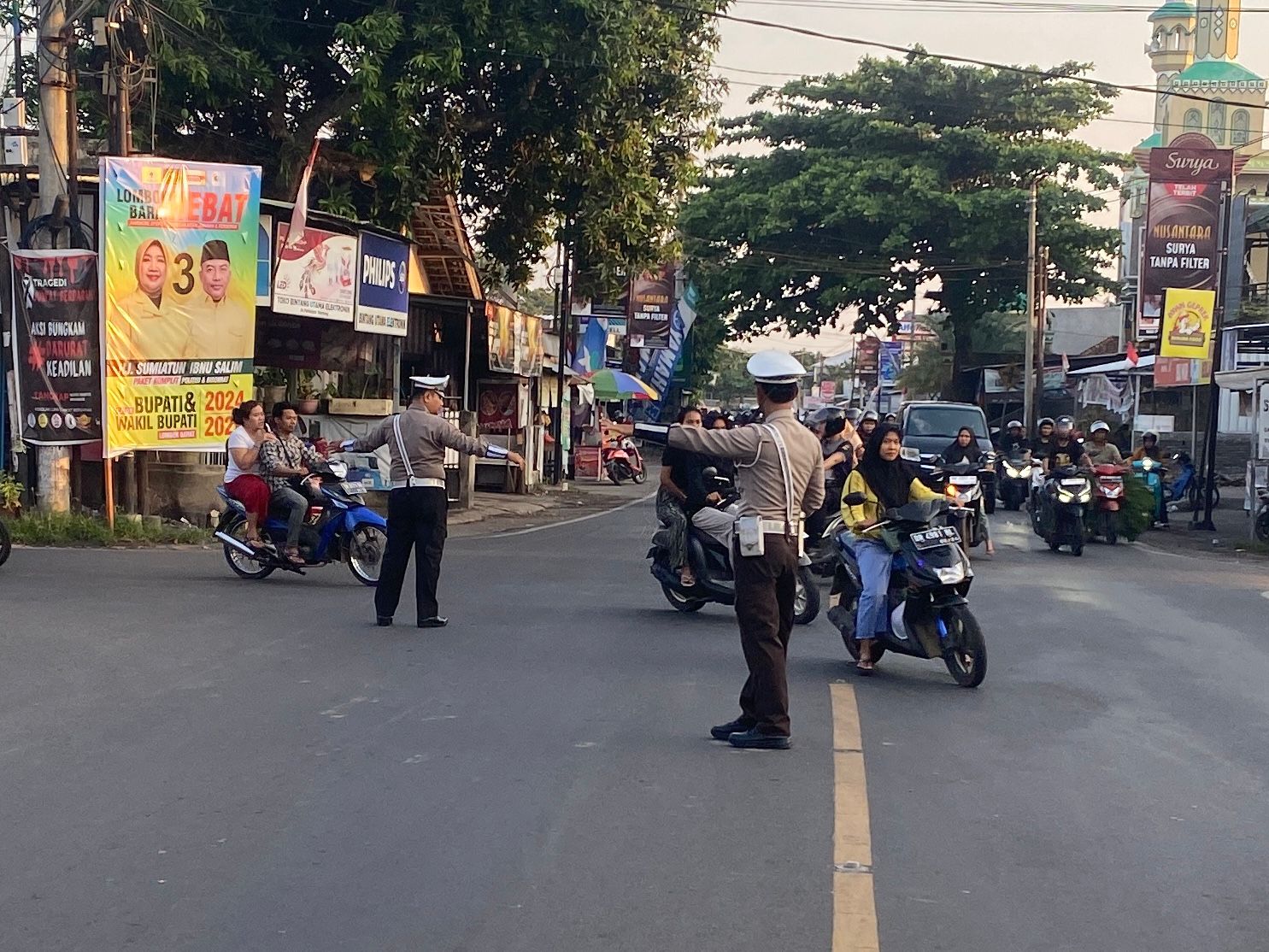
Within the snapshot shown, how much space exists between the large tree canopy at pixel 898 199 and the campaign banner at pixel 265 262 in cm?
A: 2726

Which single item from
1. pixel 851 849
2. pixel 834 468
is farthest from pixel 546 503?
pixel 851 849

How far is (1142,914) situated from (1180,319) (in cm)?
2122

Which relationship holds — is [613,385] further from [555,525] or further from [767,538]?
[767,538]

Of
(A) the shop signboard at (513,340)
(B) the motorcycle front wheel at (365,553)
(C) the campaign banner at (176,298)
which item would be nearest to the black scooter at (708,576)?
(B) the motorcycle front wheel at (365,553)

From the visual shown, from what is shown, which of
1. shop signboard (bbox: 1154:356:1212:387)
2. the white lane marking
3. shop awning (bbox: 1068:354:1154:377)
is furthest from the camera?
shop awning (bbox: 1068:354:1154:377)

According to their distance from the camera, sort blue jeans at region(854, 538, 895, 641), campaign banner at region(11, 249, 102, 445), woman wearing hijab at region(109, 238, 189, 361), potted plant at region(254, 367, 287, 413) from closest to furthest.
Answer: blue jeans at region(854, 538, 895, 641) < campaign banner at region(11, 249, 102, 445) < woman wearing hijab at region(109, 238, 189, 361) < potted plant at region(254, 367, 287, 413)

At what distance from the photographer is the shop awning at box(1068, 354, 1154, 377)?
3615cm

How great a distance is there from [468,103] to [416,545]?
12.2 m

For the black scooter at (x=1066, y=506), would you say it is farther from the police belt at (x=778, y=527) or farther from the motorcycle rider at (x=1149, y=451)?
the police belt at (x=778, y=527)

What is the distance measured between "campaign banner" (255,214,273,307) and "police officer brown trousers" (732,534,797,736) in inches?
489

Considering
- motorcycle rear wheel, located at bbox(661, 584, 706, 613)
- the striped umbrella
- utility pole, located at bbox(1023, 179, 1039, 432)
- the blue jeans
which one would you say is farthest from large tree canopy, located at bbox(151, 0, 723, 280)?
utility pole, located at bbox(1023, 179, 1039, 432)

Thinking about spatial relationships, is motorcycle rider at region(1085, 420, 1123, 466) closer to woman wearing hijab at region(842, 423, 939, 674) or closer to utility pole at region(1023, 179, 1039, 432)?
woman wearing hijab at region(842, 423, 939, 674)

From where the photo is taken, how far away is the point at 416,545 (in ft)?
34.5

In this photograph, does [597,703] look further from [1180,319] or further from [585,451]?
[585,451]
